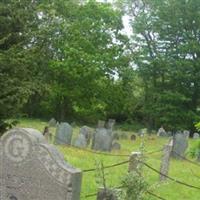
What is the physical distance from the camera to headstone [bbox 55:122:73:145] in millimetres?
19844

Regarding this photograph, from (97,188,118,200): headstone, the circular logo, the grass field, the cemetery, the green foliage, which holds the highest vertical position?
the cemetery

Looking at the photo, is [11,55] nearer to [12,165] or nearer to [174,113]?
[12,165]

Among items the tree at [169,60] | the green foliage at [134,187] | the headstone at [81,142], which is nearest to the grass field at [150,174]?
the headstone at [81,142]

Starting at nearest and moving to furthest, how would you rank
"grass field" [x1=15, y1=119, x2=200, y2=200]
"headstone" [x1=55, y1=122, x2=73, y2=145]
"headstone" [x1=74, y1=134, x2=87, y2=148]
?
"grass field" [x1=15, y1=119, x2=200, y2=200]
"headstone" [x1=55, y1=122, x2=73, y2=145]
"headstone" [x1=74, y1=134, x2=87, y2=148]

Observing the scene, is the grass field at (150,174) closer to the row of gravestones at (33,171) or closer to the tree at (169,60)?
the row of gravestones at (33,171)

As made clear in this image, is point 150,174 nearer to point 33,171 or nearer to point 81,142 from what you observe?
point 81,142

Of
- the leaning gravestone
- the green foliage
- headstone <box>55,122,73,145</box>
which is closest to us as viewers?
the leaning gravestone

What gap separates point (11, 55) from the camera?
17.7m

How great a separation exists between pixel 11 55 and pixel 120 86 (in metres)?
27.5

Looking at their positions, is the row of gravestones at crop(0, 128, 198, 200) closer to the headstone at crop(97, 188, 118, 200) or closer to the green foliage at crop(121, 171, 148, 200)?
the green foliage at crop(121, 171, 148, 200)

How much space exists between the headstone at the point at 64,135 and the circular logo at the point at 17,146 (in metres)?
12.6

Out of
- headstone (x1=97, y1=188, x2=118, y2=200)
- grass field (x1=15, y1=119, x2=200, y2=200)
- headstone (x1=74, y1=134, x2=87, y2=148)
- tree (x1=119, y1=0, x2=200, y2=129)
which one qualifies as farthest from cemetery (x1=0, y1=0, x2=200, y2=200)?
headstone (x1=97, y1=188, x2=118, y2=200)

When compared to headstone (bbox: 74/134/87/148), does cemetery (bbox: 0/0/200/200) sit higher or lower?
higher

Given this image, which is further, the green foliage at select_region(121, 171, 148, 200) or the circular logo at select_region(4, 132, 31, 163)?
the green foliage at select_region(121, 171, 148, 200)
